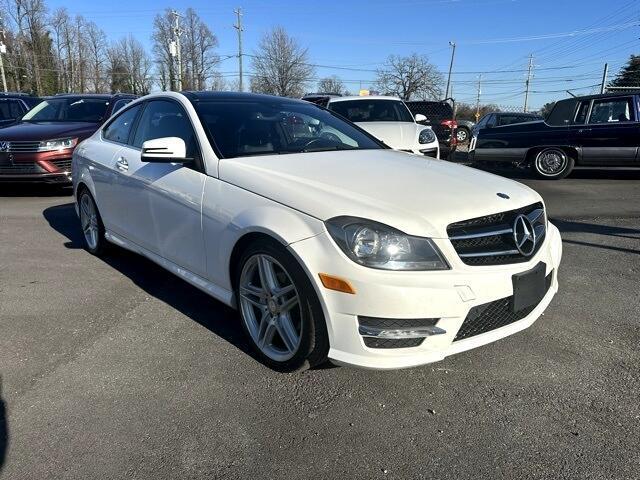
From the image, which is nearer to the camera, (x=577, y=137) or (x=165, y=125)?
(x=165, y=125)

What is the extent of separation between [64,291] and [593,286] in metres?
4.50

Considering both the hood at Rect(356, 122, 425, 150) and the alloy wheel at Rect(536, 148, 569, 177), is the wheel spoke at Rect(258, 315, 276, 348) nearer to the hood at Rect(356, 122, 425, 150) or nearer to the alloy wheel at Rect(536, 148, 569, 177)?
the hood at Rect(356, 122, 425, 150)

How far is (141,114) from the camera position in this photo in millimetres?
4500

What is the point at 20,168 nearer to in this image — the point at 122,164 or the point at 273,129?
the point at 122,164

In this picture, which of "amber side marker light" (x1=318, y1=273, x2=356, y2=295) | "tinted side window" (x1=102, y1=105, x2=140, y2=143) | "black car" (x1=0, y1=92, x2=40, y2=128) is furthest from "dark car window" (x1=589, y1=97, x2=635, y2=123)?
"black car" (x1=0, y1=92, x2=40, y2=128)

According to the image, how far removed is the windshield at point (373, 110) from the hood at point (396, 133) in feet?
3.33

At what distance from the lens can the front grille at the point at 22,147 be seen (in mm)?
8148

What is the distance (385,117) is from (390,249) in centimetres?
828

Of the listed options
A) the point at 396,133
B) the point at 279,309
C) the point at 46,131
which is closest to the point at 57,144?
the point at 46,131

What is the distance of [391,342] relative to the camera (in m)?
2.54

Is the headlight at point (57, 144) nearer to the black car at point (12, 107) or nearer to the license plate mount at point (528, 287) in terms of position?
the black car at point (12, 107)

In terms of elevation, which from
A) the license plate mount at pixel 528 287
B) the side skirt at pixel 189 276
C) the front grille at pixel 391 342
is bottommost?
the side skirt at pixel 189 276

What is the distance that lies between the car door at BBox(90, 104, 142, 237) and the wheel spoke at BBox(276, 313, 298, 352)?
6.42ft

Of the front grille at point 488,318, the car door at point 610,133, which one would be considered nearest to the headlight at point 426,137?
the car door at point 610,133
